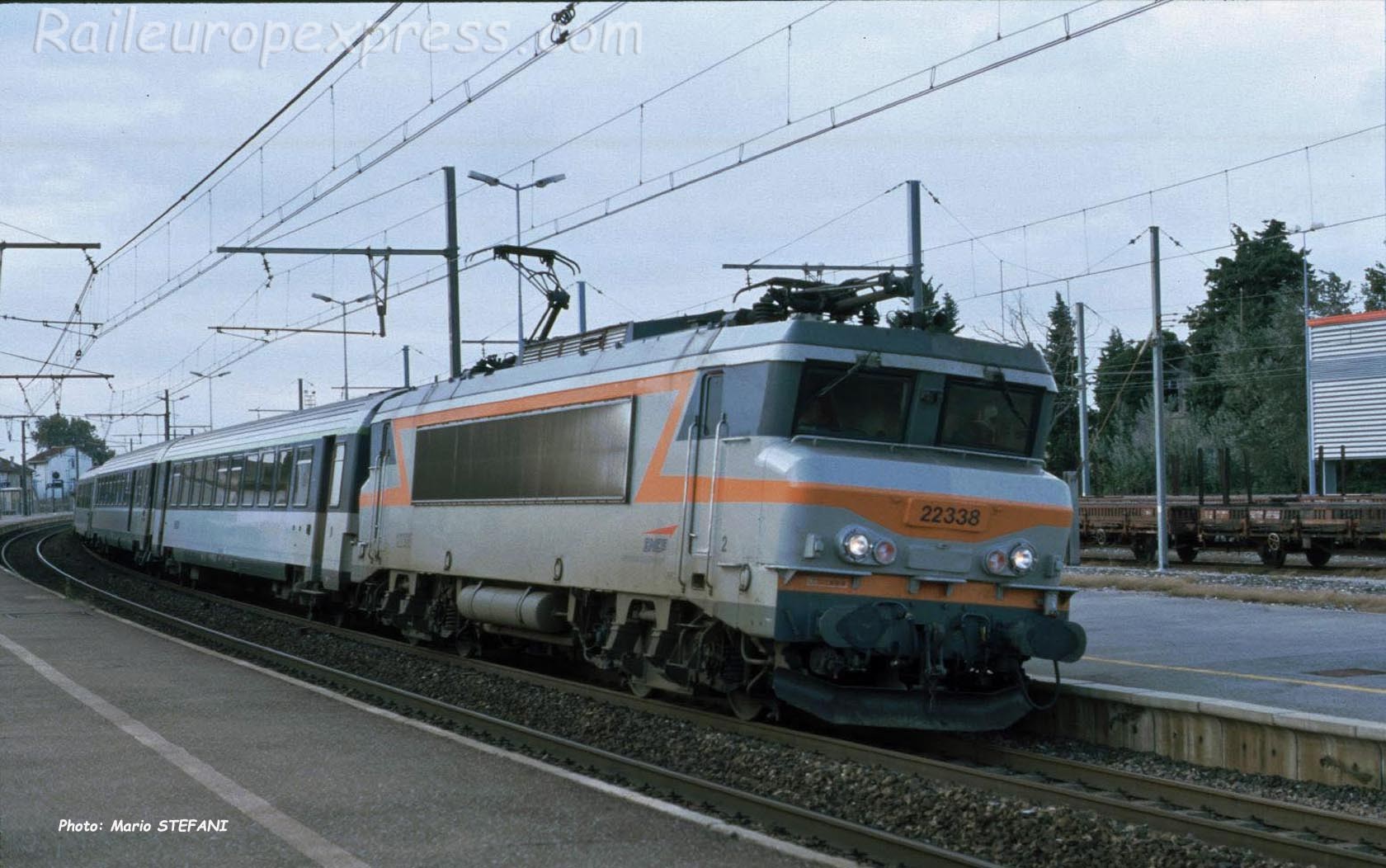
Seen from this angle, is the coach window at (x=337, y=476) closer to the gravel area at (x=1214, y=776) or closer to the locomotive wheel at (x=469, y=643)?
the locomotive wheel at (x=469, y=643)

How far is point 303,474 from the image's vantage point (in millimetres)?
21734

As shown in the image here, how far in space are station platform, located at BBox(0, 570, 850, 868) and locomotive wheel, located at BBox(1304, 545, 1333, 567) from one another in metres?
25.0

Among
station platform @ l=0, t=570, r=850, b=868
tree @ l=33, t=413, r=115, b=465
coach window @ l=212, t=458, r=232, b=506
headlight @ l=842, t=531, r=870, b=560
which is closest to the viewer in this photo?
station platform @ l=0, t=570, r=850, b=868

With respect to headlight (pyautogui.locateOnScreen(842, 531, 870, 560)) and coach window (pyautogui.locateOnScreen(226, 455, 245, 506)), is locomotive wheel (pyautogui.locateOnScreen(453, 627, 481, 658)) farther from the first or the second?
coach window (pyautogui.locateOnScreen(226, 455, 245, 506))

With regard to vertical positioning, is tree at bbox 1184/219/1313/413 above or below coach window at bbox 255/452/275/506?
above

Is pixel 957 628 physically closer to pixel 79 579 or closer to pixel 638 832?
pixel 638 832

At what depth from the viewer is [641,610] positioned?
12234 millimetres

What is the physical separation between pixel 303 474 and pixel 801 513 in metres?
13.3

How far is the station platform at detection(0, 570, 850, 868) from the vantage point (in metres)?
7.14

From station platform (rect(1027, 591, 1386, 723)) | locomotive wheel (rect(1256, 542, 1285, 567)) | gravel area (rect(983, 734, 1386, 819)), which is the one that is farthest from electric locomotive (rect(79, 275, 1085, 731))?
locomotive wheel (rect(1256, 542, 1285, 567))

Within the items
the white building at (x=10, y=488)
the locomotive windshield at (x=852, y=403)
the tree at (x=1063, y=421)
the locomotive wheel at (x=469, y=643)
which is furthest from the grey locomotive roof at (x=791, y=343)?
the white building at (x=10, y=488)

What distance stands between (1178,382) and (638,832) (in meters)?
62.0

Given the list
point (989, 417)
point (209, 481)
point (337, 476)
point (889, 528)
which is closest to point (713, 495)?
point (889, 528)

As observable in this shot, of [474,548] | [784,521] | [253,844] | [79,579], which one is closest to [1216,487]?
[79,579]
